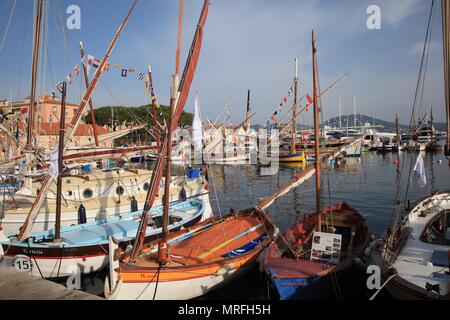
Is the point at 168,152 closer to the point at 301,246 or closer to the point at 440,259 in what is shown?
the point at 301,246

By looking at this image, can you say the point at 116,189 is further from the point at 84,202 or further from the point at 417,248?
the point at 417,248

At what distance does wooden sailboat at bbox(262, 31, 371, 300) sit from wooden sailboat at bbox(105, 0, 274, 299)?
129 centimetres

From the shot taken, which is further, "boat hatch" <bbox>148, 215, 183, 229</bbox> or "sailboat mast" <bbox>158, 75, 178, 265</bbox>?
"boat hatch" <bbox>148, 215, 183, 229</bbox>

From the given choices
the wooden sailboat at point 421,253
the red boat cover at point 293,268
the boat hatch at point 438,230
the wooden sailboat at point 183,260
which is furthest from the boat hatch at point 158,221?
the boat hatch at point 438,230

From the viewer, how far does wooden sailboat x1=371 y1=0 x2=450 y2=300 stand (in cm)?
807

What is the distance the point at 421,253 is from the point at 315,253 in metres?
3.64

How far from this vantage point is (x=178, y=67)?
10.4m

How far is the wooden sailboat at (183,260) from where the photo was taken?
388 inches

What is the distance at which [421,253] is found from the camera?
11.0 meters

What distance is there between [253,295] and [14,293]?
942cm

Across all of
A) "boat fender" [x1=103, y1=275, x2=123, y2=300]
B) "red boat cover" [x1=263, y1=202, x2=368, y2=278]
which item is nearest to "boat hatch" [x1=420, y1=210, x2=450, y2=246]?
"red boat cover" [x1=263, y1=202, x2=368, y2=278]

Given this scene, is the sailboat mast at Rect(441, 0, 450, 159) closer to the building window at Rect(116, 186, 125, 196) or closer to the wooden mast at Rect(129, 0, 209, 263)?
the wooden mast at Rect(129, 0, 209, 263)

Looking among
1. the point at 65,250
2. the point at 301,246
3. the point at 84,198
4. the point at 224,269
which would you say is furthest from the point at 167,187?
the point at 84,198
